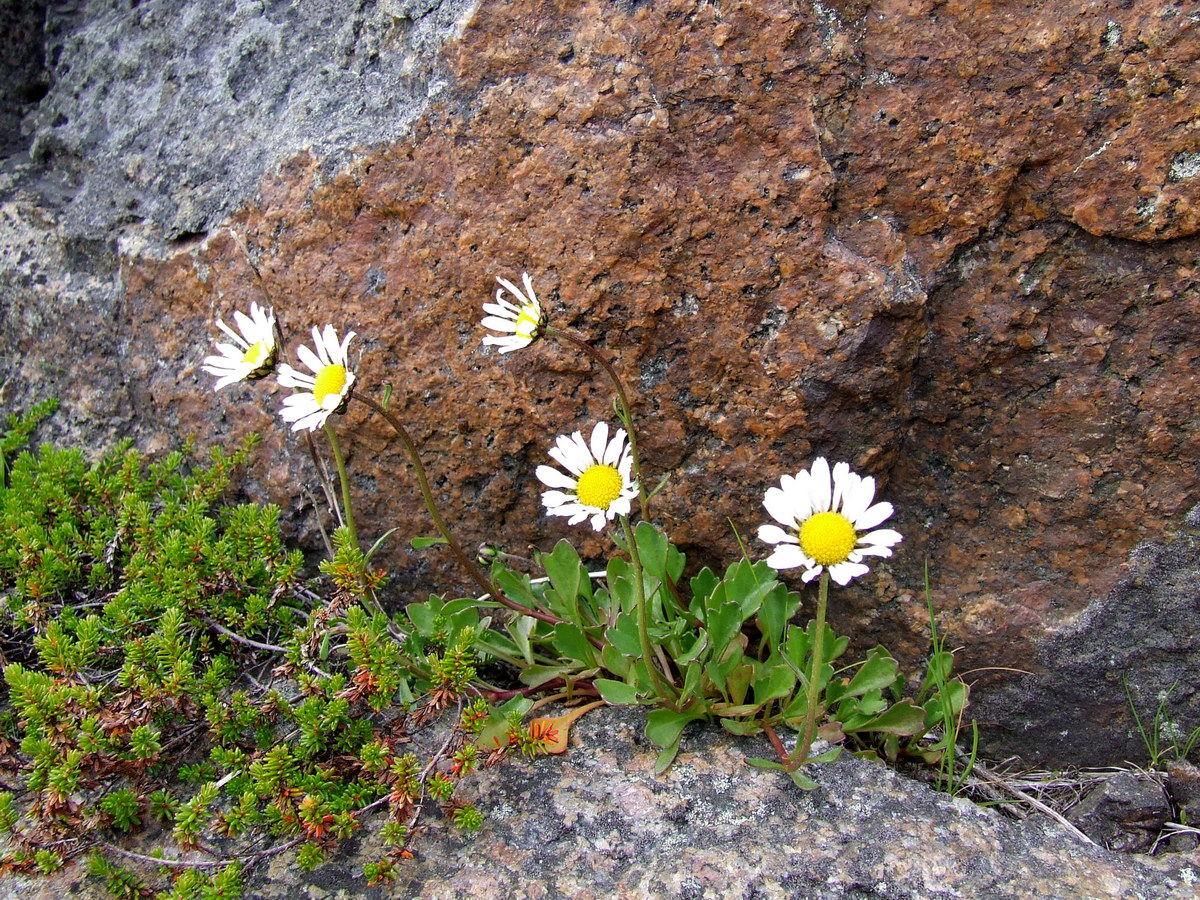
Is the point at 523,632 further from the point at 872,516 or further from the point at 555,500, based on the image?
the point at 872,516

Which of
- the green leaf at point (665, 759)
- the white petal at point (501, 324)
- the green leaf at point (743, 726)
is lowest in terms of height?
the green leaf at point (665, 759)

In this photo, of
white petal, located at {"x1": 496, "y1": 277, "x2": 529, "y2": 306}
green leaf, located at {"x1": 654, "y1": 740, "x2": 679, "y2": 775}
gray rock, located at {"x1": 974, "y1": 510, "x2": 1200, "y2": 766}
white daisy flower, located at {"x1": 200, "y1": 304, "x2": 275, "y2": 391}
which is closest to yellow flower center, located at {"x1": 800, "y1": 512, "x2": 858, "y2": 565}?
green leaf, located at {"x1": 654, "y1": 740, "x2": 679, "y2": 775}

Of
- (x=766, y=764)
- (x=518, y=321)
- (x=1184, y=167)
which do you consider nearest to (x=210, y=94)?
(x=518, y=321)

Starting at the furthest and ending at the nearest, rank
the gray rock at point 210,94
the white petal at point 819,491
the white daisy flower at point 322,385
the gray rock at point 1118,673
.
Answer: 1. the gray rock at point 210,94
2. the gray rock at point 1118,673
3. the white daisy flower at point 322,385
4. the white petal at point 819,491

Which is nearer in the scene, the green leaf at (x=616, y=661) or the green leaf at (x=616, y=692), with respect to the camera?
the green leaf at (x=616, y=692)

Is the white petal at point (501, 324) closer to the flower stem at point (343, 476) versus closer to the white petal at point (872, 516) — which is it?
the flower stem at point (343, 476)

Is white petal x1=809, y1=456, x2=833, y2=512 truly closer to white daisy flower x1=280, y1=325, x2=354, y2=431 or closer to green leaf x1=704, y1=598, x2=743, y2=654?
green leaf x1=704, y1=598, x2=743, y2=654

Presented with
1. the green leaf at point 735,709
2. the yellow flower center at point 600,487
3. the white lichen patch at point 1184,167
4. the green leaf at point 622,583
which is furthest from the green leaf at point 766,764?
the white lichen patch at point 1184,167
